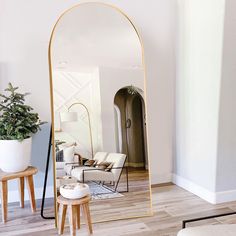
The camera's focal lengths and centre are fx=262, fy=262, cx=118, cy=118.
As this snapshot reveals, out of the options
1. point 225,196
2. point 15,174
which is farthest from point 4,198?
point 225,196

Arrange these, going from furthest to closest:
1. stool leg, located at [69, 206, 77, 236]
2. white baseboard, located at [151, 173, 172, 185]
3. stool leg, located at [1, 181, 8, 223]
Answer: white baseboard, located at [151, 173, 172, 185], stool leg, located at [1, 181, 8, 223], stool leg, located at [69, 206, 77, 236]

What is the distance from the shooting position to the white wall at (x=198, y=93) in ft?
9.12

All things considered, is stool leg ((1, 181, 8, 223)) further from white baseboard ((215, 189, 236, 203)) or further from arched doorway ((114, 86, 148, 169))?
white baseboard ((215, 189, 236, 203))

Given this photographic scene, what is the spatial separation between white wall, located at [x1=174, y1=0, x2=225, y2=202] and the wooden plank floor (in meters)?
0.23

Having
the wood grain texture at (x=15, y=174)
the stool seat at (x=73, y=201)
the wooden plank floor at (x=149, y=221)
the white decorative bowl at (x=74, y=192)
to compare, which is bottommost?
the wooden plank floor at (x=149, y=221)

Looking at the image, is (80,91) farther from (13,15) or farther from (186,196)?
(186,196)

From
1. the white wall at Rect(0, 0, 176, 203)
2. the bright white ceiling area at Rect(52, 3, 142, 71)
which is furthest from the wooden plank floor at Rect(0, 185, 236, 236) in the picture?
the bright white ceiling area at Rect(52, 3, 142, 71)

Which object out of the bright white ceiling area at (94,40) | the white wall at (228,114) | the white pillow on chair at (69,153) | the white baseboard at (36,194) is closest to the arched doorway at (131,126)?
the bright white ceiling area at (94,40)

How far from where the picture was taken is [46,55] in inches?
120

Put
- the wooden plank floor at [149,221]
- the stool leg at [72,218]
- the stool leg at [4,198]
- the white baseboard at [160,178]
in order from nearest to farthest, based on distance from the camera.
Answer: the stool leg at [72,218] < the wooden plank floor at [149,221] < the stool leg at [4,198] < the white baseboard at [160,178]

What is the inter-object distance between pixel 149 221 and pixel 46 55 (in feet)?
6.99

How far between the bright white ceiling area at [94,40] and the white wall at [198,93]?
2.35 ft

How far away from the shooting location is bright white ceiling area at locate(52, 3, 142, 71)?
8.95 ft

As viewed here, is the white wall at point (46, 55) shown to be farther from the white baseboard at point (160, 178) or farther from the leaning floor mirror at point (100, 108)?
the leaning floor mirror at point (100, 108)
